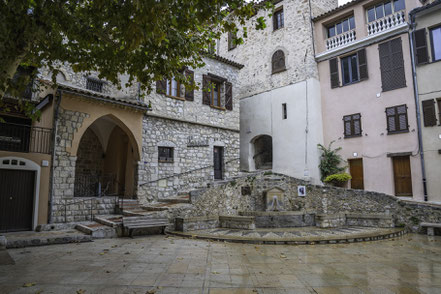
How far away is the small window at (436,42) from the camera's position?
496 inches

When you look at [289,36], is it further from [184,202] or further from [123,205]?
[123,205]

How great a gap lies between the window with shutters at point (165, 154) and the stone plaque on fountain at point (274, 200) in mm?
4614

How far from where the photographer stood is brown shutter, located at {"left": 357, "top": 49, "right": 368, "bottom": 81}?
14.6 meters

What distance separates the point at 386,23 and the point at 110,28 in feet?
44.1

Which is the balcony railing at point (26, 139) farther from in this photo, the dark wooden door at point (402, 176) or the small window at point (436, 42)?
the small window at point (436, 42)

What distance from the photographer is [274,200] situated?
12.9m

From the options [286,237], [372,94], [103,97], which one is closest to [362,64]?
[372,94]

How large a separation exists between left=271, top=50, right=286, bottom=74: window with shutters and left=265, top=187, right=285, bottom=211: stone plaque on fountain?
7910mm

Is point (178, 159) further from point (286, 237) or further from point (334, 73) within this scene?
point (334, 73)

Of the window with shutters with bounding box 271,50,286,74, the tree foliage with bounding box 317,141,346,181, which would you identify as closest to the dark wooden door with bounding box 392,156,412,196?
the tree foliage with bounding box 317,141,346,181

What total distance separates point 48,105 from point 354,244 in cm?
1090

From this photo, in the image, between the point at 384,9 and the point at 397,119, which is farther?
the point at 384,9

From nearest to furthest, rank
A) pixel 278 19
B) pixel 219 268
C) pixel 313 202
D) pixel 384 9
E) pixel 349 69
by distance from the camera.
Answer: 1. pixel 219 268
2. pixel 313 202
3. pixel 384 9
4. pixel 349 69
5. pixel 278 19

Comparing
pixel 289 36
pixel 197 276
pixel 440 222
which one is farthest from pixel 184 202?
pixel 289 36
